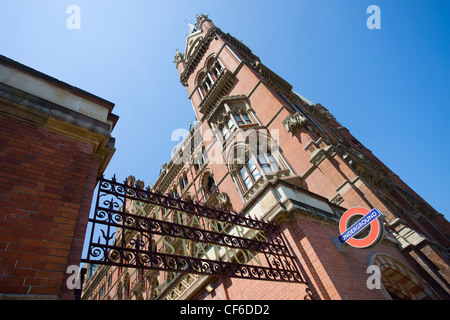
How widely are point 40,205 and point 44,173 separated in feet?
1.76

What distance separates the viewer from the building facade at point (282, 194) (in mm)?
6586

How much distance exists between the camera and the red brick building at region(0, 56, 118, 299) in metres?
2.65

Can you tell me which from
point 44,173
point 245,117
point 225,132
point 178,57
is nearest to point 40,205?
point 44,173

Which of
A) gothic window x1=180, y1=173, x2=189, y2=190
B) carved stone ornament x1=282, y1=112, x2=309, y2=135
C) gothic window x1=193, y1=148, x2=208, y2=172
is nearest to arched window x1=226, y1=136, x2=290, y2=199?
carved stone ornament x1=282, y1=112, x2=309, y2=135

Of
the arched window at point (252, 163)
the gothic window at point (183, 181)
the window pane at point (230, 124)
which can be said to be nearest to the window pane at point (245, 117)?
the window pane at point (230, 124)

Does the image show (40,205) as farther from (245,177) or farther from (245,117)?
(245,117)

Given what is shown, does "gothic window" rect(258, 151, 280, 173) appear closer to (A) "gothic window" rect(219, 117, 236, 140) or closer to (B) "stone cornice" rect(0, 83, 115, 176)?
(A) "gothic window" rect(219, 117, 236, 140)

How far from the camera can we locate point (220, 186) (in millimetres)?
15570

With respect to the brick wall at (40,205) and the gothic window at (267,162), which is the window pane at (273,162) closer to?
the gothic window at (267,162)

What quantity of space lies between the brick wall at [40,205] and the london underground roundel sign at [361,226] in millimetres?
5837

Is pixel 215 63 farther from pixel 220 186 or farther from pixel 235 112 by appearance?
pixel 220 186

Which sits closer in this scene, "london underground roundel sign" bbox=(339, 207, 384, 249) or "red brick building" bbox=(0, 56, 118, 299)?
"red brick building" bbox=(0, 56, 118, 299)
